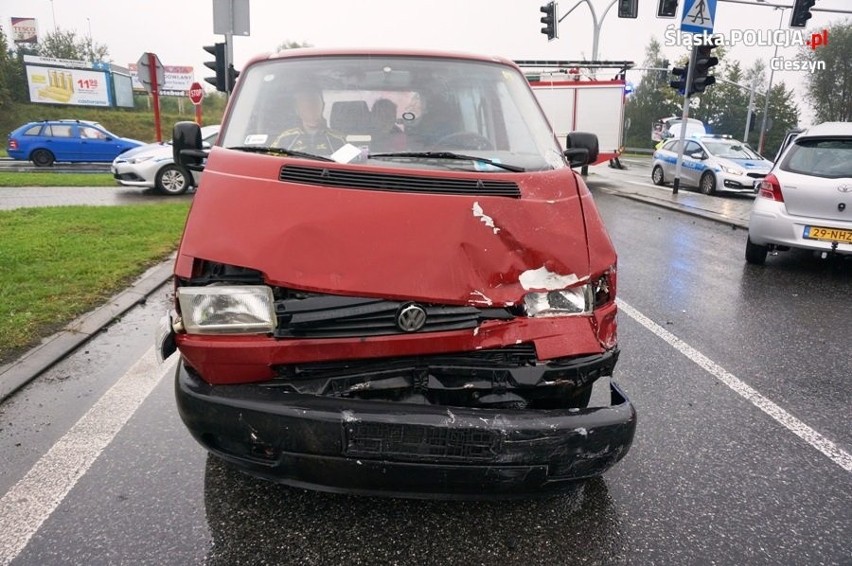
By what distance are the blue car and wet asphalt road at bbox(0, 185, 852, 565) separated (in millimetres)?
20246

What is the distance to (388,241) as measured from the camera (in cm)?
236

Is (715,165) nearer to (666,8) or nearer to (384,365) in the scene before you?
(666,8)

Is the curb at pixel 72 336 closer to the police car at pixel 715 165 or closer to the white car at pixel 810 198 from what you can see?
the white car at pixel 810 198

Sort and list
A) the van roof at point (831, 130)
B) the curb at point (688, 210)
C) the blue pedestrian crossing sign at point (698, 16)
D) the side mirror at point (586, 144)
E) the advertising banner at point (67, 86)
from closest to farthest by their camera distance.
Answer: the side mirror at point (586, 144)
the van roof at point (831, 130)
the curb at point (688, 210)
the blue pedestrian crossing sign at point (698, 16)
the advertising banner at point (67, 86)

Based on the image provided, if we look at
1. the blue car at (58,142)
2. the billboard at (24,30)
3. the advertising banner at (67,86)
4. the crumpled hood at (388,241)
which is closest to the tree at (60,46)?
the billboard at (24,30)

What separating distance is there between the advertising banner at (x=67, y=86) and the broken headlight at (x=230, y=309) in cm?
5021

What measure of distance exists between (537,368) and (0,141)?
153 ft

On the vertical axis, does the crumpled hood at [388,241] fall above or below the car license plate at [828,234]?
above

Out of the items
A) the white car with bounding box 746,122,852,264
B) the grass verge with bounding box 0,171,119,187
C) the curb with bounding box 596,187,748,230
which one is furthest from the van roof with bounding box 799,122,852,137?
the grass verge with bounding box 0,171,119,187

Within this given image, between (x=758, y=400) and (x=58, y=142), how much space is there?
23.5m

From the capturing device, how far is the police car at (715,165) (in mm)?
16031

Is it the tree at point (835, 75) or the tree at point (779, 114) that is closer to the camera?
the tree at point (835, 75)

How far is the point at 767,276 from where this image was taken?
23.8ft

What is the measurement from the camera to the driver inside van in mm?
3127
